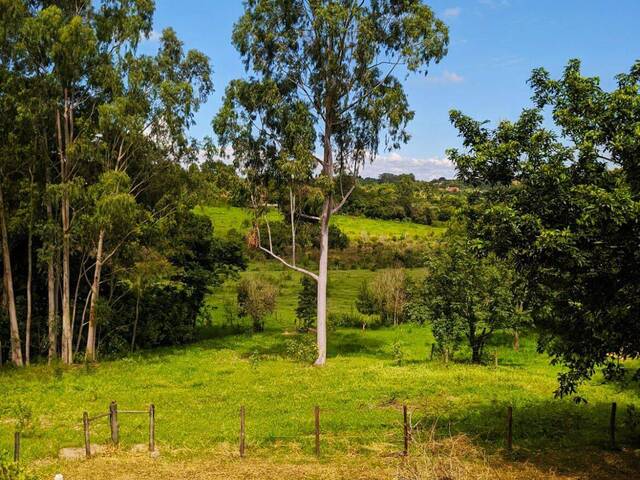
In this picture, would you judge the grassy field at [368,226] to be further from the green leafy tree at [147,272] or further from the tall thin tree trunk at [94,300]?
the tall thin tree trunk at [94,300]

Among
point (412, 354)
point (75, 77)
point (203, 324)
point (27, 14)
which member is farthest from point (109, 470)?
point (203, 324)

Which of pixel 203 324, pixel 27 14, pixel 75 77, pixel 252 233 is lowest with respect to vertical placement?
pixel 203 324

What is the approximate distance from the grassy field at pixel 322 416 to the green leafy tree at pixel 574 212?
13.0 feet

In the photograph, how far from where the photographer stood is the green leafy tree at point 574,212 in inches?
452

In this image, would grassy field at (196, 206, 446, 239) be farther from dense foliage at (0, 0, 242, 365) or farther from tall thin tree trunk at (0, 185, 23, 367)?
tall thin tree trunk at (0, 185, 23, 367)

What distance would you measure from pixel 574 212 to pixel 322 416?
36.5 feet

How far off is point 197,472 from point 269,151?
2098 centimetres

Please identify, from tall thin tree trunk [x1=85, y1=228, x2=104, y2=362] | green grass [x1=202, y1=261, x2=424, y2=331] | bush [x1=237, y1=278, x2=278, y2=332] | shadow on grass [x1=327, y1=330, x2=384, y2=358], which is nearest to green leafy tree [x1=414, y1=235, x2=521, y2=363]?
shadow on grass [x1=327, y1=330, x2=384, y2=358]

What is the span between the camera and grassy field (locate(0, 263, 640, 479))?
14.4m

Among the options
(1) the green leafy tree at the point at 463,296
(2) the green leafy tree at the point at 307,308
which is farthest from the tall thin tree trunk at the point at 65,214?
(2) the green leafy tree at the point at 307,308

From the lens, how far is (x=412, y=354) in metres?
37.1

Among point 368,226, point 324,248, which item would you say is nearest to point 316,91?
point 324,248

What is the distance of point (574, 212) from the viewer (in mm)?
12109

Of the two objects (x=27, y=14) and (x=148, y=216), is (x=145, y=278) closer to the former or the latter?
(x=148, y=216)
